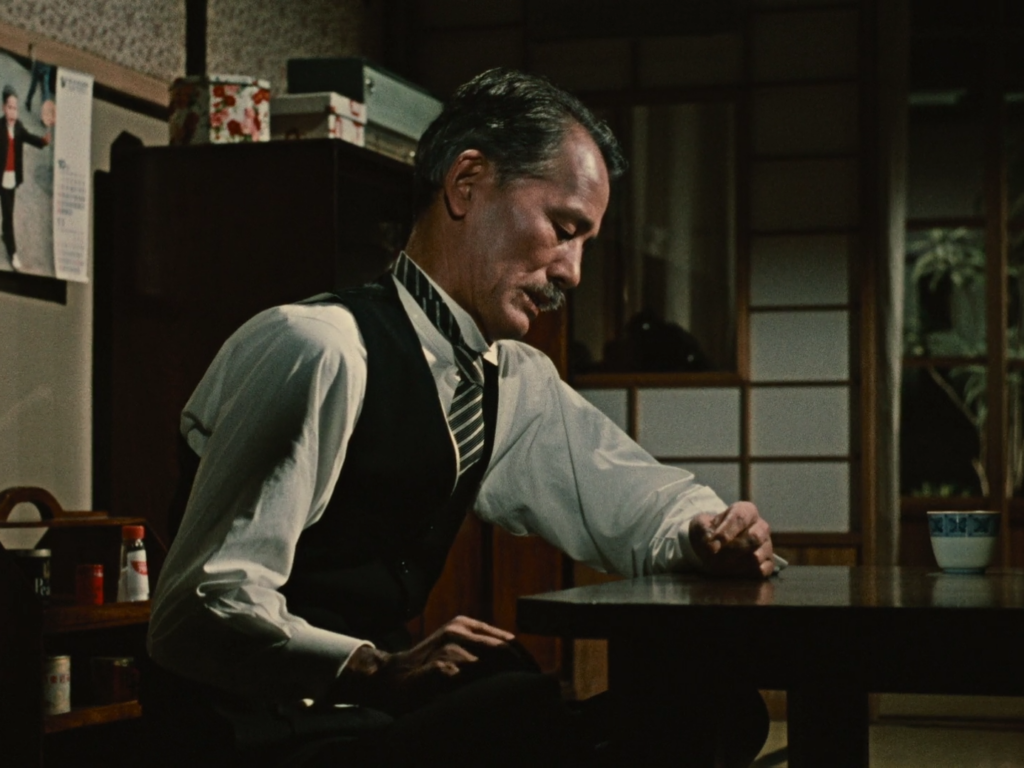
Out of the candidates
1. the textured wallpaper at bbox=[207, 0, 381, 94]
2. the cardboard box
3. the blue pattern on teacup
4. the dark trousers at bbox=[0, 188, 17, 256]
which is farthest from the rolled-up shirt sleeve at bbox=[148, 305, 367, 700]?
the textured wallpaper at bbox=[207, 0, 381, 94]

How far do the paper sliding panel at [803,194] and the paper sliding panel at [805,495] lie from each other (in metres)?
0.81

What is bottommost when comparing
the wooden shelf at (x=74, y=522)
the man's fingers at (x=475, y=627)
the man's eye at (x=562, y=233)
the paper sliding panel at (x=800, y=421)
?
the wooden shelf at (x=74, y=522)

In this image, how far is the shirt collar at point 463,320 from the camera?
1572 mm

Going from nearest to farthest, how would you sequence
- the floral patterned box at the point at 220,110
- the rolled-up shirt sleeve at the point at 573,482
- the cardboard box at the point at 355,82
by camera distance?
the rolled-up shirt sleeve at the point at 573,482
the floral patterned box at the point at 220,110
the cardboard box at the point at 355,82

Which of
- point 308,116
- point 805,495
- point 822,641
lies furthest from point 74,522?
point 805,495

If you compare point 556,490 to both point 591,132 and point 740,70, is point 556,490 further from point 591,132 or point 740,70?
point 740,70

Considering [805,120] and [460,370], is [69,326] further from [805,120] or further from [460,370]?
[805,120]

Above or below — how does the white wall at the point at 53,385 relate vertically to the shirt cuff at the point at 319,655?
above

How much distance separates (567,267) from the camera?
5.20 feet

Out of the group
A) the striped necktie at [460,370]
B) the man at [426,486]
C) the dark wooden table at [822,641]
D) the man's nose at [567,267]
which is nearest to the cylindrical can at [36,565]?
the man at [426,486]

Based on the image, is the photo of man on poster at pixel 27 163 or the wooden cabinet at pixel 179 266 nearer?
the photo of man on poster at pixel 27 163

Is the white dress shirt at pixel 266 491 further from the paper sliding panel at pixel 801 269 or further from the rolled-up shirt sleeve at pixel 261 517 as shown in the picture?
the paper sliding panel at pixel 801 269

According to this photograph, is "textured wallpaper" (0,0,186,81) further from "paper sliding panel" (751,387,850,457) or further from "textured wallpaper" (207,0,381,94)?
"paper sliding panel" (751,387,850,457)

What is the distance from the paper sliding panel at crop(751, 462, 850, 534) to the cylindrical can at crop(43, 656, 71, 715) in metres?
2.85
